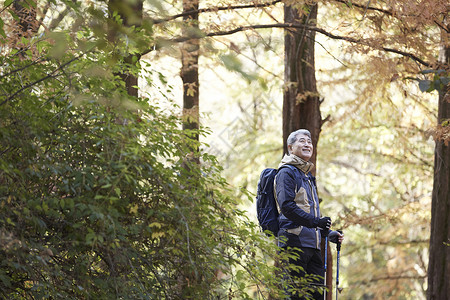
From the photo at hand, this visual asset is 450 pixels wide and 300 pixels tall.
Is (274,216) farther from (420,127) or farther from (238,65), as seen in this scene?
(420,127)

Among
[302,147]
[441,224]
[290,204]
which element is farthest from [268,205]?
[441,224]

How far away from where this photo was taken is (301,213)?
4699 millimetres

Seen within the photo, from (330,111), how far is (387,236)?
3320 mm

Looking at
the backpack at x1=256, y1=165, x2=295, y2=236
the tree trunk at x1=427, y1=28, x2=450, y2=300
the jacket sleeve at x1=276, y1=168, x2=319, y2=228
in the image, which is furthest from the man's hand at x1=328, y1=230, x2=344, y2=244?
the tree trunk at x1=427, y1=28, x2=450, y2=300

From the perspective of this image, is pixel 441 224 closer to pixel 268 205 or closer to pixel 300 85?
pixel 300 85

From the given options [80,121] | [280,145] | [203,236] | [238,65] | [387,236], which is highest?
[280,145]

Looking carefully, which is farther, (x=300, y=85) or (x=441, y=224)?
(x=441, y=224)

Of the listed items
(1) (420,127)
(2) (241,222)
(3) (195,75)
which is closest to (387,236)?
(1) (420,127)

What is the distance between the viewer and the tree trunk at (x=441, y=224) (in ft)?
25.6

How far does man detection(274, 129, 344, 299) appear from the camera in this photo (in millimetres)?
4734

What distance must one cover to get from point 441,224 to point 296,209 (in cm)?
397

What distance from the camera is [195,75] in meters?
9.41

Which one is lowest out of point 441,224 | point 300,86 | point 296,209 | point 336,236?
point 336,236

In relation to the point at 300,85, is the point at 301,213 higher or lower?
lower
